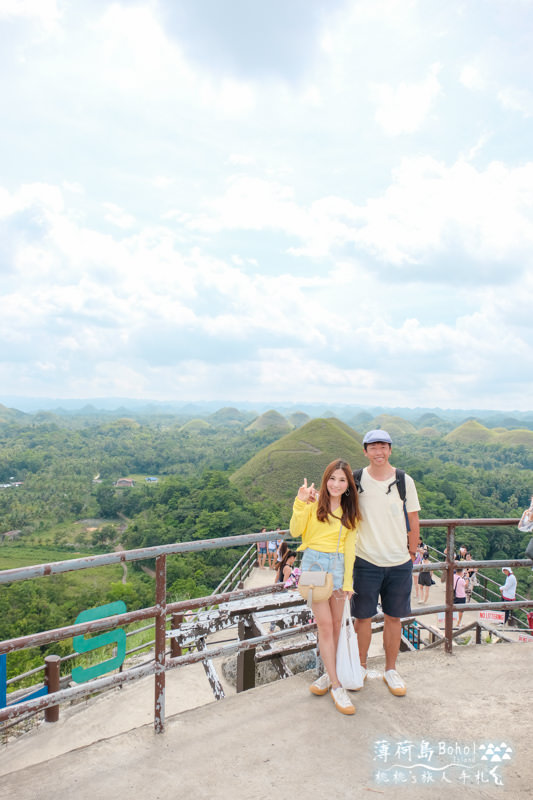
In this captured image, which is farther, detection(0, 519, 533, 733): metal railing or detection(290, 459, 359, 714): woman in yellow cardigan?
detection(290, 459, 359, 714): woman in yellow cardigan

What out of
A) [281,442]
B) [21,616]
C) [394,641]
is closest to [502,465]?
[281,442]

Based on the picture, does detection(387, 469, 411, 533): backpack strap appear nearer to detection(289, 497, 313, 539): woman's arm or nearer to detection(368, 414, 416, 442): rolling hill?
detection(289, 497, 313, 539): woman's arm

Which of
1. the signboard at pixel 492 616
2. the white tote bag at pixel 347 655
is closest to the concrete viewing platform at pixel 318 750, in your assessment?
the white tote bag at pixel 347 655

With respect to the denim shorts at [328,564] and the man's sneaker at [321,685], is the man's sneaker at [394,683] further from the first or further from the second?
the denim shorts at [328,564]

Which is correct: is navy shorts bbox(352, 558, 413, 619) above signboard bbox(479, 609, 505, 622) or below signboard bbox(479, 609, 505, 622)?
above

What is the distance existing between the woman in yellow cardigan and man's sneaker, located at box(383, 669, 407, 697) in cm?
31

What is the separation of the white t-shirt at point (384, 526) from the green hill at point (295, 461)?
3578 cm

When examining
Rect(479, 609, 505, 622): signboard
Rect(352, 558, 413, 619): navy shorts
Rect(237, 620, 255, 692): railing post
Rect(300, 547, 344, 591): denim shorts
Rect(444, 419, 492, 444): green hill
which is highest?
Rect(300, 547, 344, 591): denim shorts

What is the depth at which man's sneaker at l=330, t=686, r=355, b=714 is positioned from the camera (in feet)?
7.61

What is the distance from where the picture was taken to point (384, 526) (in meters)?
2.52

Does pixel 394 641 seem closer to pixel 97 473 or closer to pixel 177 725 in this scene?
pixel 177 725

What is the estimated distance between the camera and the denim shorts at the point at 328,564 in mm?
2451

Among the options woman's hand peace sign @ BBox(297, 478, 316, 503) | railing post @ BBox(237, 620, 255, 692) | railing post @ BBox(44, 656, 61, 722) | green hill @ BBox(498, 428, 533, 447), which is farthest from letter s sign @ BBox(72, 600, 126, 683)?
green hill @ BBox(498, 428, 533, 447)

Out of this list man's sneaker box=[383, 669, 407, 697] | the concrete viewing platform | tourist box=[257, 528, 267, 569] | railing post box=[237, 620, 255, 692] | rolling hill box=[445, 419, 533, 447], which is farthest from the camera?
rolling hill box=[445, 419, 533, 447]
